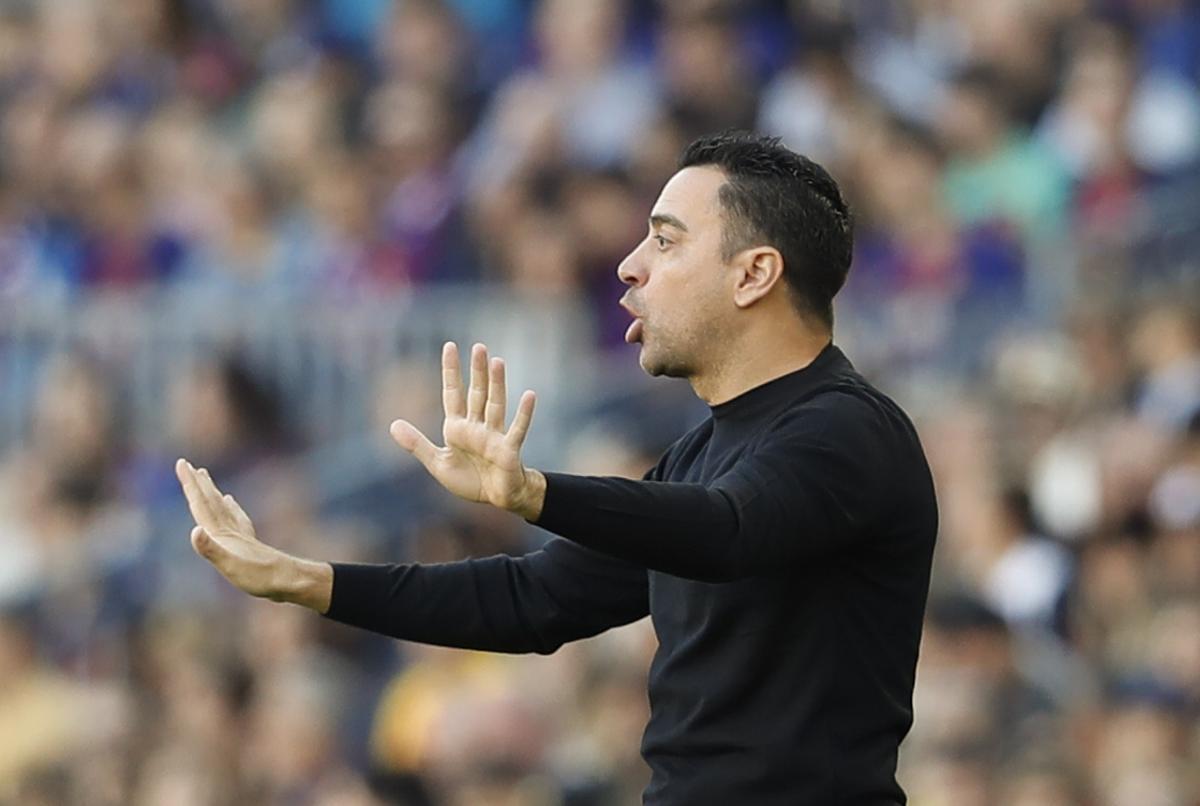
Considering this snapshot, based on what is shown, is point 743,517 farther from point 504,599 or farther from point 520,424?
point 504,599

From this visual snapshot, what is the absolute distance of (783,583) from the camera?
3.55 meters

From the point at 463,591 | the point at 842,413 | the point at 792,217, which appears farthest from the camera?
the point at 463,591

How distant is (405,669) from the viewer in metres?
8.02

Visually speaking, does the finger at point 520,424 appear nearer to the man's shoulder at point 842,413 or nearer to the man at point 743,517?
the man at point 743,517

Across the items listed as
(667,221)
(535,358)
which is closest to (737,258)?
(667,221)

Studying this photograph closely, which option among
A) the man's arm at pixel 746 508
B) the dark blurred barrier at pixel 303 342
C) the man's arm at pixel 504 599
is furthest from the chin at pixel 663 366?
the dark blurred barrier at pixel 303 342

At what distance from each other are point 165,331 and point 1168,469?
13.7ft

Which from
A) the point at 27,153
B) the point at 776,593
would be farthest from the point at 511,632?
the point at 27,153

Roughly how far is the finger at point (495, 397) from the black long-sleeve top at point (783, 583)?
0.13m

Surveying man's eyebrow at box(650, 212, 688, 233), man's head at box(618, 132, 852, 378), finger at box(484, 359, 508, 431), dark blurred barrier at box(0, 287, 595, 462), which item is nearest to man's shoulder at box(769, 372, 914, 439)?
man's head at box(618, 132, 852, 378)

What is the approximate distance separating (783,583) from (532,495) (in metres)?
0.49

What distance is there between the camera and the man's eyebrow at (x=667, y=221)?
3725 millimetres

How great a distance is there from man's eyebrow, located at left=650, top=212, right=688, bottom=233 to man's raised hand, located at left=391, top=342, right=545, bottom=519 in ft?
1.54

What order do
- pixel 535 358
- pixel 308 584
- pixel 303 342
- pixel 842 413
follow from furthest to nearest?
1. pixel 303 342
2. pixel 535 358
3. pixel 308 584
4. pixel 842 413
